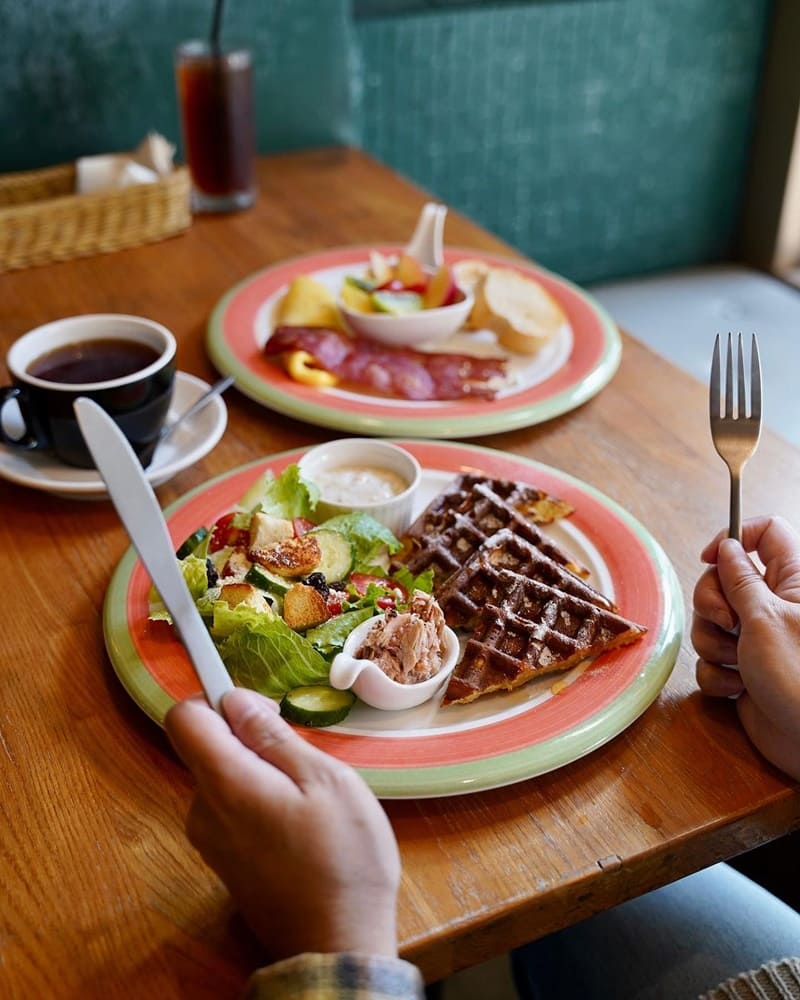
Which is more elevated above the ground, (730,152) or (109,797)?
(109,797)

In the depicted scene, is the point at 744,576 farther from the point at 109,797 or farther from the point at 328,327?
the point at 328,327

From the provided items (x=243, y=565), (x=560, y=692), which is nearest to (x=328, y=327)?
(x=243, y=565)

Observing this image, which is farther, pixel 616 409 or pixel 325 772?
pixel 616 409

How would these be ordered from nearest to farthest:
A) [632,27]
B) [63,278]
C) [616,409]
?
[616,409], [63,278], [632,27]

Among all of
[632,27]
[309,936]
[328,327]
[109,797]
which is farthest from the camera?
[632,27]

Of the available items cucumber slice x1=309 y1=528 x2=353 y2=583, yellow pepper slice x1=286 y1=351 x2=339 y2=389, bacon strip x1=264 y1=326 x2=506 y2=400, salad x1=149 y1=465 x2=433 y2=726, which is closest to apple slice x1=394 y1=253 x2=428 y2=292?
bacon strip x1=264 y1=326 x2=506 y2=400

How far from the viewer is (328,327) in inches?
63.3

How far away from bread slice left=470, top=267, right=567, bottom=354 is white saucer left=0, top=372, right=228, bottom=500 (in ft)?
1.44

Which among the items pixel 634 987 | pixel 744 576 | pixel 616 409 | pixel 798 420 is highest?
pixel 744 576

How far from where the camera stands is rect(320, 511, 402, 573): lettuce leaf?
3.55 ft

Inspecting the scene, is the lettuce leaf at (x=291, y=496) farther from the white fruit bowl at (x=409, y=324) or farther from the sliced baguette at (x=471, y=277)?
the sliced baguette at (x=471, y=277)

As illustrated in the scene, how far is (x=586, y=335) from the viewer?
1610mm

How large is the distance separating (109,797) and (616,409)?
0.89 m

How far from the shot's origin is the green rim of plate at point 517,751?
846 mm
